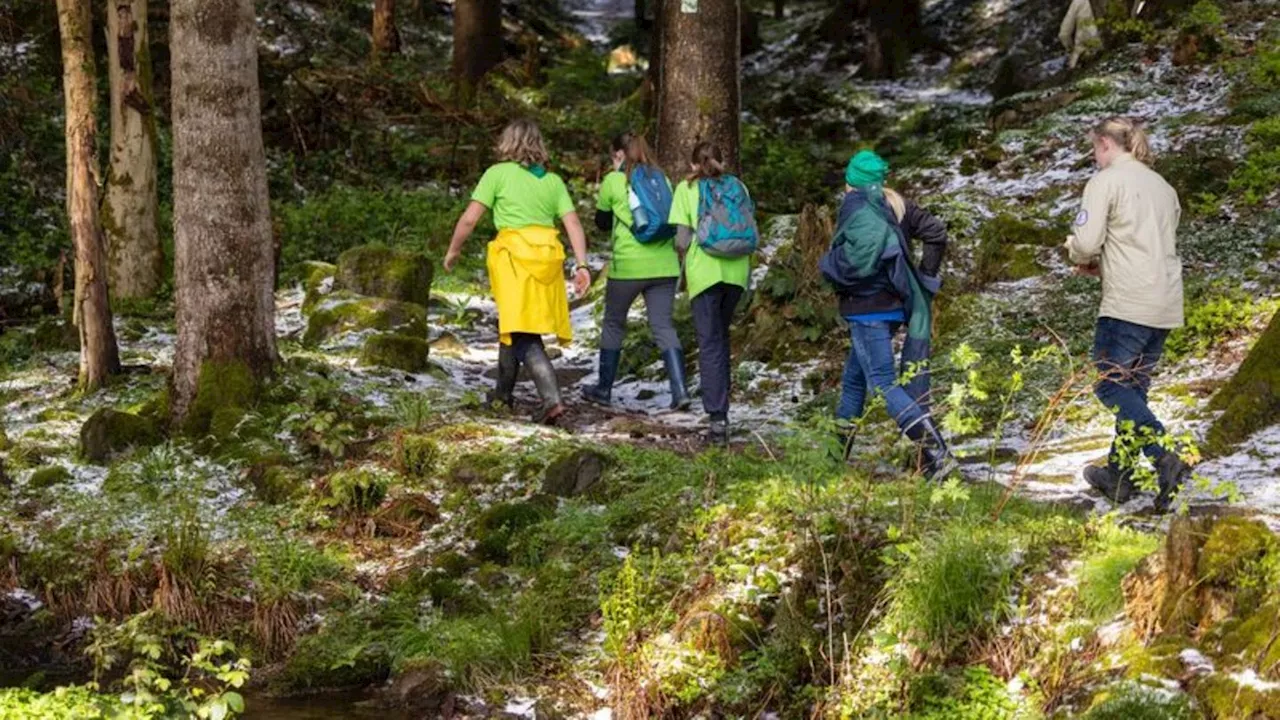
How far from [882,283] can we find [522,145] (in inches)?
110

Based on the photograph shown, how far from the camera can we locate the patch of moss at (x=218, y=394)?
350 inches

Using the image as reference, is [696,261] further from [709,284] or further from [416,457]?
[416,457]

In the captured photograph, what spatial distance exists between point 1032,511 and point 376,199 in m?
12.8

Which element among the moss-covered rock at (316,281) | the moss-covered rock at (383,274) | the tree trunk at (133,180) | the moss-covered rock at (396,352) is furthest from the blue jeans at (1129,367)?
the tree trunk at (133,180)

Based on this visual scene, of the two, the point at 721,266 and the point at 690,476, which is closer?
the point at 690,476

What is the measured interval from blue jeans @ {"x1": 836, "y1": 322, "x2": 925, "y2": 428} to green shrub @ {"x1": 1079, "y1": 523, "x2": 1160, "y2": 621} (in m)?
1.70

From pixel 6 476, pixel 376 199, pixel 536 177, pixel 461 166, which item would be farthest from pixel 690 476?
pixel 461 166

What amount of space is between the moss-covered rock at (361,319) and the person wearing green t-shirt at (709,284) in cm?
321

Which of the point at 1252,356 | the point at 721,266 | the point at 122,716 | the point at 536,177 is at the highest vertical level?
the point at 536,177

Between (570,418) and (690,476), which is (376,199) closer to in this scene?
(570,418)

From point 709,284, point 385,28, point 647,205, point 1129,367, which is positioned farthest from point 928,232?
point 385,28

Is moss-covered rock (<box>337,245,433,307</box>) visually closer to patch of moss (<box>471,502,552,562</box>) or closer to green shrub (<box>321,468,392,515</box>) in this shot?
green shrub (<box>321,468,392,515</box>)

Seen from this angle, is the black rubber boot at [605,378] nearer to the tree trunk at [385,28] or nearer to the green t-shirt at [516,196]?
the green t-shirt at [516,196]

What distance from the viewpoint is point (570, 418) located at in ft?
32.1
